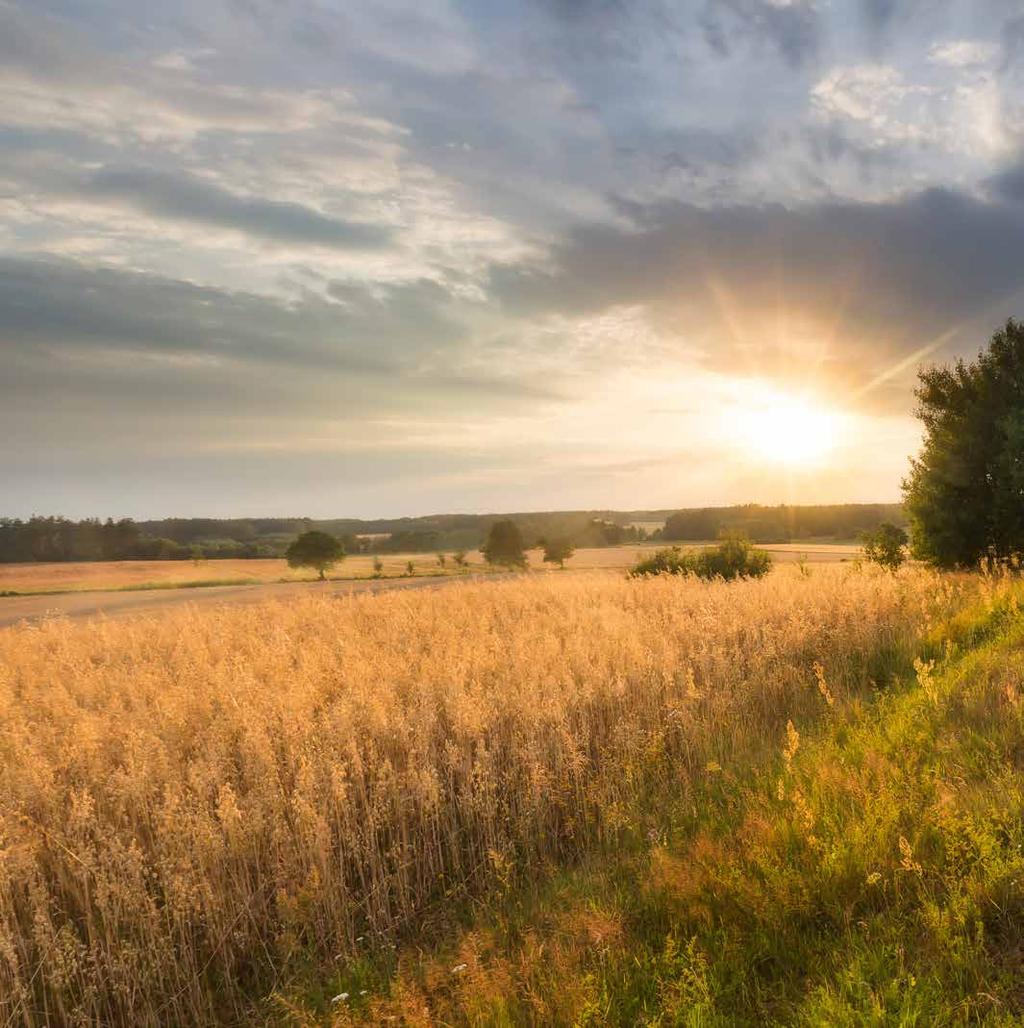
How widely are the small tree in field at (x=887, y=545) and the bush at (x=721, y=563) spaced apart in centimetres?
394

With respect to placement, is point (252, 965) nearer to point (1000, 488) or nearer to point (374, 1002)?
point (374, 1002)

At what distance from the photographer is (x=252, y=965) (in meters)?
4.61

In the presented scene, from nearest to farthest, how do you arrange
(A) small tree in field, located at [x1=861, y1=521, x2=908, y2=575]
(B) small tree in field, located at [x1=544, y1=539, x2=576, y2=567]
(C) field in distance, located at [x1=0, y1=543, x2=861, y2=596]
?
(A) small tree in field, located at [x1=861, y1=521, x2=908, y2=575] < (C) field in distance, located at [x1=0, y1=543, x2=861, y2=596] < (B) small tree in field, located at [x1=544, y1=539, x2=576, y2=567]

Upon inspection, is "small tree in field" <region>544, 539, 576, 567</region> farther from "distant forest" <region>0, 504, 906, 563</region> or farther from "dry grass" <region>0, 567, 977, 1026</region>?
"dry grass" <region>0, 567, 977, 1026</region>

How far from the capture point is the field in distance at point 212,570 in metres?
49.6

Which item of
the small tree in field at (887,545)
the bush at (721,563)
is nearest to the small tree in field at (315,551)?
the bush at (721,563)

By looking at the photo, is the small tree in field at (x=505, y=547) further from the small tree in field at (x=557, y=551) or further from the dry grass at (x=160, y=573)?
the dry grass at (x=160, y=573)

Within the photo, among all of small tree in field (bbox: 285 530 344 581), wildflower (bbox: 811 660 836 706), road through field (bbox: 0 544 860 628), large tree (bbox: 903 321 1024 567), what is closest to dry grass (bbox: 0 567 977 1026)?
wildflower (bbox: 811 660 836 706)

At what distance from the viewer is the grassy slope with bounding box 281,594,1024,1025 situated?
3.25 m

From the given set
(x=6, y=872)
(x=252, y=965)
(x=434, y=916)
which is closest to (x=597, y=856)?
(x=434, y=916)

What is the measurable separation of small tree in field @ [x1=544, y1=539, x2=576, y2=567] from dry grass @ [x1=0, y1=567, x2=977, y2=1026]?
192 ft

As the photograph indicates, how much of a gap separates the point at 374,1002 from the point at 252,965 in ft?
4.85

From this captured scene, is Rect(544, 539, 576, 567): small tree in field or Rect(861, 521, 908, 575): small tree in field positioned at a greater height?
Rect(861, 521, 908, 575): small tree in field

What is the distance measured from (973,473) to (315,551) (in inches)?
2063
